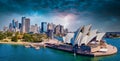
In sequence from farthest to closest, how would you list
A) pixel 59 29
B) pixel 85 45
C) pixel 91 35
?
pixel 59 29
pixel 91 35
pixel 85 45

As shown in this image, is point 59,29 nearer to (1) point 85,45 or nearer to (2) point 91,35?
(2) point 91,35

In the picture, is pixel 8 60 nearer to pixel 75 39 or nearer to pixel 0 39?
pixel 75 39

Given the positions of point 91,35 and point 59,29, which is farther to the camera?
point 59,29

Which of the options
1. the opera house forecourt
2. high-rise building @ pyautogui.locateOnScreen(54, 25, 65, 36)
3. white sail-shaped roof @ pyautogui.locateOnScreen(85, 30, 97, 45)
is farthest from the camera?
high-rise building @ pyautogui.locateOnScreen(54, 25, 65, 36)

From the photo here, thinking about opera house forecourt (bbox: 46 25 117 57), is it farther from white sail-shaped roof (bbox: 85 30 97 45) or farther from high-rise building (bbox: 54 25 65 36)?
high-rise building (bbox: 54 25 65 36)

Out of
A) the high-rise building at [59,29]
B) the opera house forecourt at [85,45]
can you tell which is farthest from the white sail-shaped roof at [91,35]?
the high-rise building at [59,29]

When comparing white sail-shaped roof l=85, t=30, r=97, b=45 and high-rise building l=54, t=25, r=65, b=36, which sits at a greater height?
high-rise building l=54, t=25, r=65, b=36

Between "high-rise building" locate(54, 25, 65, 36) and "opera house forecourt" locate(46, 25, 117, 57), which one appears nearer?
"opera house forecourt" locate(46, 25, 117, 57)

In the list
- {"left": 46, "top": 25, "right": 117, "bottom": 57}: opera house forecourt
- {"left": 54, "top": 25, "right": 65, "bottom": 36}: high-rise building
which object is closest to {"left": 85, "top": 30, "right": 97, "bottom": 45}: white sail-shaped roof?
{"left": 46, "top": 25, "right": 117, "bottom": 57}: opera house forecourt

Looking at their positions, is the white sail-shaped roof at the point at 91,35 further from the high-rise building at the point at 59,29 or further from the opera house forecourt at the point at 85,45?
the high-rise building at the point at 59,29

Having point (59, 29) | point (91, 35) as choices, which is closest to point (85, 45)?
point (91, 35)

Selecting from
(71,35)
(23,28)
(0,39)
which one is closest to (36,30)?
(23,28)

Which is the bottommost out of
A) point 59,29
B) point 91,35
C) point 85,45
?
point 85,45
